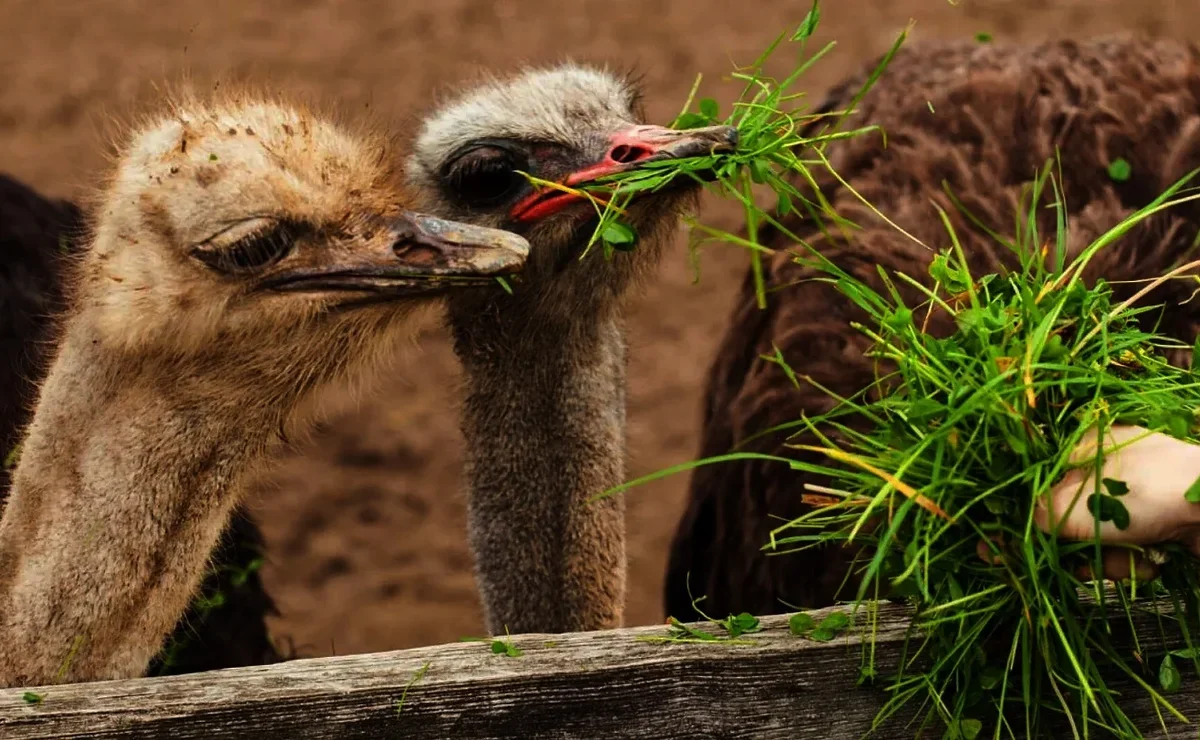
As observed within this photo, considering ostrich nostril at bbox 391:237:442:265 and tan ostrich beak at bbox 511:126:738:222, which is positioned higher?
tan ostrich beak at bbox 511:126:738:222

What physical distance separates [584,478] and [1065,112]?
4.59ft

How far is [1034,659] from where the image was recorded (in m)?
1.46

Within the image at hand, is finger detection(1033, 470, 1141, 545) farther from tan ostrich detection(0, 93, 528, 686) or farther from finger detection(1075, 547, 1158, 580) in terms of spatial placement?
tan ostrich detection(0, 93, 528, 686)

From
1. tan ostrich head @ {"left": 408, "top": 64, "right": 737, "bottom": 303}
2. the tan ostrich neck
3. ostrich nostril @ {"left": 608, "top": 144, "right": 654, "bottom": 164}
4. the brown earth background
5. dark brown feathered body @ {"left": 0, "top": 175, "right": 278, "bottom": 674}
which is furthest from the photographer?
the brown earth background

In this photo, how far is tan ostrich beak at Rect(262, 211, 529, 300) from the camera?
5.82 ft

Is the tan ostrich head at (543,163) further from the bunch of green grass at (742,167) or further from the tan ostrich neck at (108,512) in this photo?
the tan ostrich neck at (108,512)

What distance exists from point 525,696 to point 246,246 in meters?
0.60

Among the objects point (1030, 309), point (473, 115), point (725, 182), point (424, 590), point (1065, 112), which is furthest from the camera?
point (424, 590)

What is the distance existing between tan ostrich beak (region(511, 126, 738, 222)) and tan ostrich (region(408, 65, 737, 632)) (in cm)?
5

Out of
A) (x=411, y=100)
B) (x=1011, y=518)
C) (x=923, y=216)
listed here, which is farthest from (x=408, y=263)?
(x=411, y=100)

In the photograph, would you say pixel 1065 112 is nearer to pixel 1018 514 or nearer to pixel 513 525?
pixel 513 525

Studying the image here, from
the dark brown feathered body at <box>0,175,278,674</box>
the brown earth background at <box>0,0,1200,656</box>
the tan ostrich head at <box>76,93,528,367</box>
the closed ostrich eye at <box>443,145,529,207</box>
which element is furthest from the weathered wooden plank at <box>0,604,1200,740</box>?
the brown earth background at <box>0,0,1200,656</box>

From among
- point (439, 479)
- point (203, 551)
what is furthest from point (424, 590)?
point (203, 551)

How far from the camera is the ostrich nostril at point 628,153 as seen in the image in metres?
2.03
